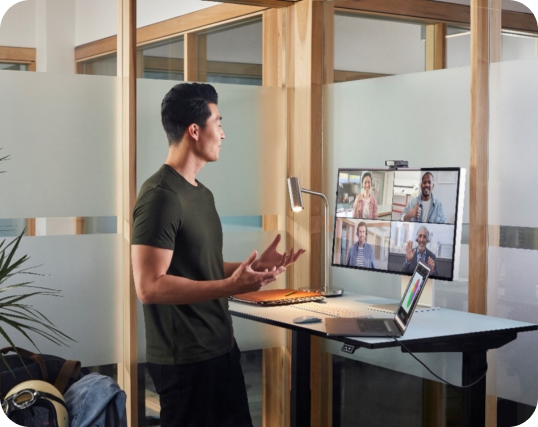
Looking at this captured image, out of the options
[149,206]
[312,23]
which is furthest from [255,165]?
[149,206]

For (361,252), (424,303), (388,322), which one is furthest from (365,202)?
(388,322)

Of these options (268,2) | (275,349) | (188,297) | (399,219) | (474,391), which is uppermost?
(268,2)

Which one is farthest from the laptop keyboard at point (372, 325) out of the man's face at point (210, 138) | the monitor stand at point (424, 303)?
the man's face at point (210, 138)

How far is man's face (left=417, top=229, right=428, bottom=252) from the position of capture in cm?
323

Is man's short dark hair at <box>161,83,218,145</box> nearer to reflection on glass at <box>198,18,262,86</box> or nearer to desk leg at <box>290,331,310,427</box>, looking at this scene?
reflection on glass at <box>198,18,262,86</box>

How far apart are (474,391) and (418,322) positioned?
324 mm

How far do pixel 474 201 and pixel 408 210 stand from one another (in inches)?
10.7

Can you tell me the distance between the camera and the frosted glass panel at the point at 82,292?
11.8 ft

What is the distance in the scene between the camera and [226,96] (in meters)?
4.16

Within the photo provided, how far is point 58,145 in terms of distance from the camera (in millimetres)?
3633

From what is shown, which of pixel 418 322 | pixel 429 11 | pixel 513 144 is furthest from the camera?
pixel 429 11

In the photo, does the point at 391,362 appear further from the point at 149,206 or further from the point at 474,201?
the point at 149,206

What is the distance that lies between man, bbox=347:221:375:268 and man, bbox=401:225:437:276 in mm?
223

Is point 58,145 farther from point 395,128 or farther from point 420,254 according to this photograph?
point 420,254
